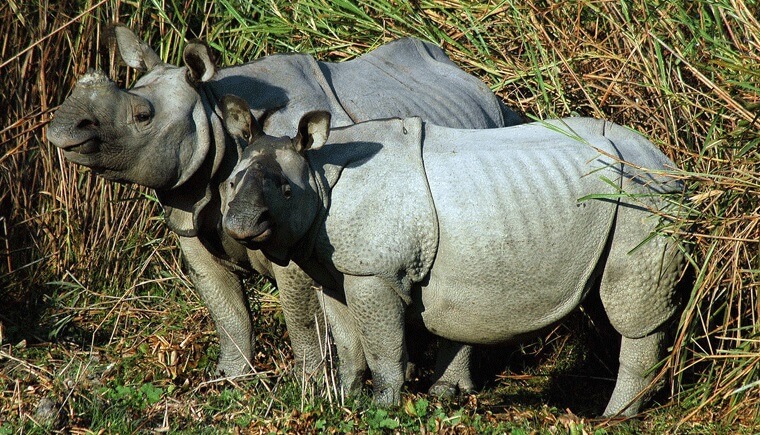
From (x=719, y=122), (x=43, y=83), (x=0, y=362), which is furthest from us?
(x=43, y=83)

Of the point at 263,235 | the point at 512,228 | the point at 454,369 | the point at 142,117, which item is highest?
the point at 142,117

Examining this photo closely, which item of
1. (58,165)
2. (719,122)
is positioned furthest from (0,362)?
(719,122)

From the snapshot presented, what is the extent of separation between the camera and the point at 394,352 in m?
5.28

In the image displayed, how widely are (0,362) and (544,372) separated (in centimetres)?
323

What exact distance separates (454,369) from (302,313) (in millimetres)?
→ 1100

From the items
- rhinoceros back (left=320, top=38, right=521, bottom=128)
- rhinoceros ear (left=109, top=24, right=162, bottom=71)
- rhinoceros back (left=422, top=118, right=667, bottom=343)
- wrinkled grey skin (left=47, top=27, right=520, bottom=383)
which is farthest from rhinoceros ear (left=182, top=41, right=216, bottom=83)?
rhinoceros back (left=422, top=118, right=667, bottom=343)

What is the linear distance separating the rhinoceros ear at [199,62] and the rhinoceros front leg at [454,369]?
2117mm

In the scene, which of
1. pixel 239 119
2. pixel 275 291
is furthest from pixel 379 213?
pixel 275 291

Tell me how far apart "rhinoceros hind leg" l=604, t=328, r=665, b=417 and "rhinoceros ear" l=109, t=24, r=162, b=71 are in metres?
2.76

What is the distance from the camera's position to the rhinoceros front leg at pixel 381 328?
16.8 ft

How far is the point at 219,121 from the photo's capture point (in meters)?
5.50

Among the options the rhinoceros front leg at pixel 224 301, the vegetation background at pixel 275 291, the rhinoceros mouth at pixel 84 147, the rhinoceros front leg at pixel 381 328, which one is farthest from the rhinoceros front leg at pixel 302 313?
the rhinoceros mouth at pixel 84 147

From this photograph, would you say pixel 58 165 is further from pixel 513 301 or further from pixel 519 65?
pixel 513 301

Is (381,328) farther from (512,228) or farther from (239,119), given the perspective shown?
(239,119)
